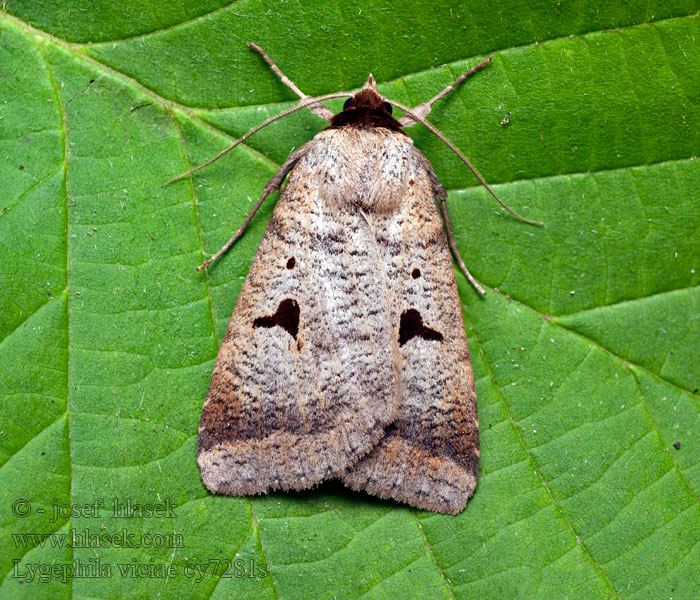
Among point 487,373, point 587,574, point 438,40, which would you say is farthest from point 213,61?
point 587,574

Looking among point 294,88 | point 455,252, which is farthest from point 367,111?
point 455,252

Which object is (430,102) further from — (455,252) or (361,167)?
(455,252)

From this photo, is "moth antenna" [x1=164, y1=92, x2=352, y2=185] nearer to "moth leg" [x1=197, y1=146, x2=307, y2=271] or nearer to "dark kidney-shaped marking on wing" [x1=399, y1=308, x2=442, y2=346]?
"moth leg" [x1=197, y1=146, x2=307, y2=271]

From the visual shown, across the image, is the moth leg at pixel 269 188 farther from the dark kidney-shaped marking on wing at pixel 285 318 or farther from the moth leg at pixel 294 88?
the dark kidney-shaped marking on wing at pixel 285 318

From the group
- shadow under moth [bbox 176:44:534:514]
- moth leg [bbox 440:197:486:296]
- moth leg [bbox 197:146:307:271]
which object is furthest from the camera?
moth leg [bbox 440:197:486:296]

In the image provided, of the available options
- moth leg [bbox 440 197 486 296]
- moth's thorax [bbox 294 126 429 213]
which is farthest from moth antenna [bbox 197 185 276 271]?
moth leg [bbox 440 197 486 296]

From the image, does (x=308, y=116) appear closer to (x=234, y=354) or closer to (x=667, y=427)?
(x=234, y=354)
